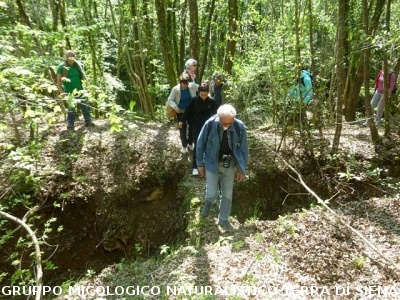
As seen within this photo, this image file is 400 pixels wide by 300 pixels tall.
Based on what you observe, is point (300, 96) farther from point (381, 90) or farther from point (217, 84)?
point (381, 90)

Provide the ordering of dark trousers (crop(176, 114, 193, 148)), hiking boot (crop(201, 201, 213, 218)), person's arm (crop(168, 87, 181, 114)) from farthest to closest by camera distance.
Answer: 1. dark trousers (crop(176, 114, 193, 148))
2. person's arm (crop(168, 87, 181, 114))
3. hiking boot (crop(201, 201, 213, 218))

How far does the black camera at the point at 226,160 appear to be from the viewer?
5463 mm

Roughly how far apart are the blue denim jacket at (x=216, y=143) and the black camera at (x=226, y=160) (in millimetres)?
98

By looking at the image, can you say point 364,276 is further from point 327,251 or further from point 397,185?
point 397,185

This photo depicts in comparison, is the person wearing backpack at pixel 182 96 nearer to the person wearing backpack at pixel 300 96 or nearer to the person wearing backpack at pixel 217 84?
the person wearing backpack at pixel 217 84

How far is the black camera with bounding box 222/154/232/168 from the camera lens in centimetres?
546

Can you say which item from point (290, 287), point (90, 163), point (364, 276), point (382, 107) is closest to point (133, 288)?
point (290, 287)

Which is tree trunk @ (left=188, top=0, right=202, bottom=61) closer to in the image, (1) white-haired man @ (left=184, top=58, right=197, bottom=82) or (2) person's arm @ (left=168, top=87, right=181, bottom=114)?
(1) white-haired man @ (left=184, top=58, right=197, bottom=82)

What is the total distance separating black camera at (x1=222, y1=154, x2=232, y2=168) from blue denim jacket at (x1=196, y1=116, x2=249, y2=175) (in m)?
0.10

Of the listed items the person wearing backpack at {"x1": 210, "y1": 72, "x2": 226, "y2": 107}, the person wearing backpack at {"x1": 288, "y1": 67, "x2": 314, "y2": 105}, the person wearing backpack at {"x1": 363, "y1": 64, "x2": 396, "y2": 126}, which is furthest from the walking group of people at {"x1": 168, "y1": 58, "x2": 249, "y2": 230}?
the person wearing backpack at {"x1": 363, "y1": 64, "x2": 396, "y2": 126}

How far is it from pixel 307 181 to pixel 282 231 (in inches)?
122

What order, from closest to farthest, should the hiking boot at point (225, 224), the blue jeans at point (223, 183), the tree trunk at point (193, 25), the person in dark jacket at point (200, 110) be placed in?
the blue jeans at point (223, 183) < the hiking boot at point (225, 224) < the person in dark jacket at point (200, 110) < the tree trunk at point (193, 25)

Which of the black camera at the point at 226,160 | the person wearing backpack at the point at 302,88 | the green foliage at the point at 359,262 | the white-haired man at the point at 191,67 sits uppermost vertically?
the white-haired man at the point at 191,67

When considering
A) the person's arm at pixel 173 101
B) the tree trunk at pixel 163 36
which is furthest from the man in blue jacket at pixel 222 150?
the tree trunk at pixel 163 36
